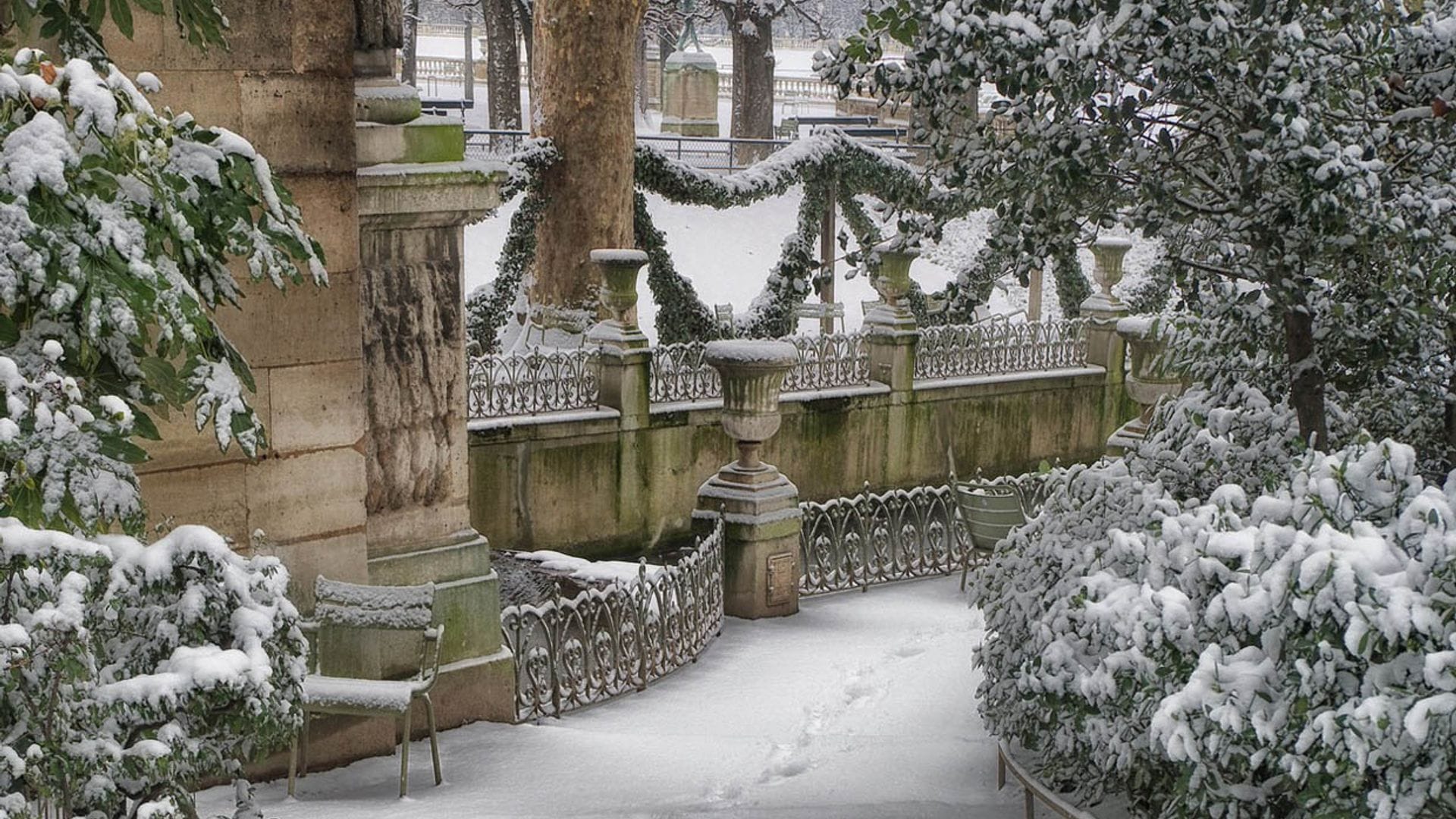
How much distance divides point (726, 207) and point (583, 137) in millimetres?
1627

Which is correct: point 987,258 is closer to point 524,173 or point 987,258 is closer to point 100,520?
point 524,173

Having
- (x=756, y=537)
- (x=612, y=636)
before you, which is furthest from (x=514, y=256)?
(x=612, y=636)

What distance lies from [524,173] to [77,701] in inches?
457

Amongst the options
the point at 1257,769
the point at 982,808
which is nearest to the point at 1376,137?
the point at 1257,769

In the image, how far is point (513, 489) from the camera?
12273 mm

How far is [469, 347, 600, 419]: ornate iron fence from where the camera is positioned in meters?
12.2

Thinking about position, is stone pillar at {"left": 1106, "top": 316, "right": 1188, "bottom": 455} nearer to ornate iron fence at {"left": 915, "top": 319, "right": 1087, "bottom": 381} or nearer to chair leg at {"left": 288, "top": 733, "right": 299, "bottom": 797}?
ornate iron fence at {"left": 915, "top": 319, "right": 1087, "bottom": 381}

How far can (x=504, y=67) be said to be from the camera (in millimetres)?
27844

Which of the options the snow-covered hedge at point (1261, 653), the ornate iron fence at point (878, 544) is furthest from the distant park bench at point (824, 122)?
the snow-covered hedge at point (1261, 653)

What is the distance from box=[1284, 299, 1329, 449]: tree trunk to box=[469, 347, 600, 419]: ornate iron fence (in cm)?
695

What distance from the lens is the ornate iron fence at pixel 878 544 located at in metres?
11.2

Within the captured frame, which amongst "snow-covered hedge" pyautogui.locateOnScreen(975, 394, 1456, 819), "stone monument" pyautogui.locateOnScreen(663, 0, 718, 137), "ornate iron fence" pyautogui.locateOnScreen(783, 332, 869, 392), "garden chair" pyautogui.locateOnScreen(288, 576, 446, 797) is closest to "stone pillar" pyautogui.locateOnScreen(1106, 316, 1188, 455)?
"ornate iron fence" pyautogui.locateOnScreen(783, 332, 869, 392)

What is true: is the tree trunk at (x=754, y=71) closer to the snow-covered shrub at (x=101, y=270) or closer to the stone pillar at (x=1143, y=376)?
the stone pillar at (x=1143, y=376)

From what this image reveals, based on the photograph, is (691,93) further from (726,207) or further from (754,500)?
(754,500)
